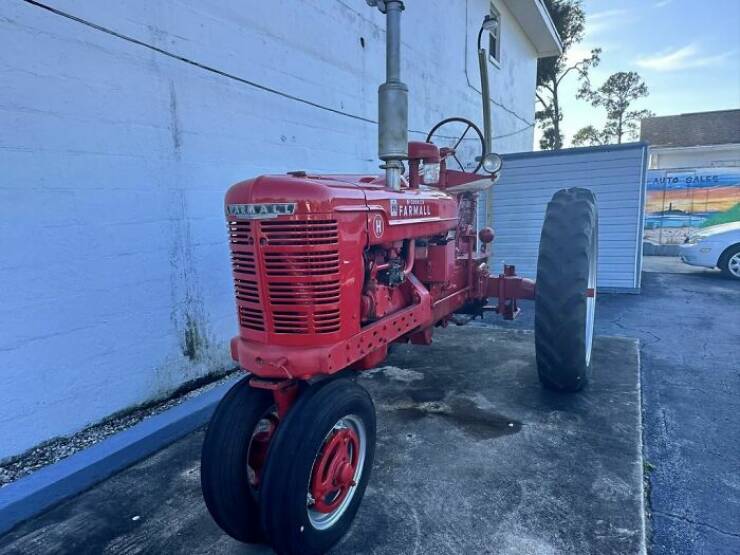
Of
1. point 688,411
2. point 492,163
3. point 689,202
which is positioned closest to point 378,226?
point 492,163

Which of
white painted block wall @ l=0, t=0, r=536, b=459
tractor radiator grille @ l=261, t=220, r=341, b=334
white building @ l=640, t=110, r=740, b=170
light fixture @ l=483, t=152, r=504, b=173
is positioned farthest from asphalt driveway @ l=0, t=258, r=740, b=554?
white building @ l=640, t=110, r=740, b=170

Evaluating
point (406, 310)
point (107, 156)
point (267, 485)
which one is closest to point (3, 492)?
point (267, 485)

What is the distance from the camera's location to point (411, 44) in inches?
258

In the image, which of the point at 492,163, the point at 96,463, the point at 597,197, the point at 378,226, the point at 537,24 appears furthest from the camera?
the point at 537,24

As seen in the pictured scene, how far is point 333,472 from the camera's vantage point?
1.91 m

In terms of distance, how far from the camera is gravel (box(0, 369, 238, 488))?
2.45 m

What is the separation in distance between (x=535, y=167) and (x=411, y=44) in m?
2.88

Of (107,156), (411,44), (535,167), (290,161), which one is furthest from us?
(535,167)

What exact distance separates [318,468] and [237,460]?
0.33m

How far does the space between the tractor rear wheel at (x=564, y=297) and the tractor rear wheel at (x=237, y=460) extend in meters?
1.92

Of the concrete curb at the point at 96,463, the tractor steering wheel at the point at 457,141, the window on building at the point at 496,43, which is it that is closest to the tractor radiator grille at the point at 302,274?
the concrete curb at the point at 96,463

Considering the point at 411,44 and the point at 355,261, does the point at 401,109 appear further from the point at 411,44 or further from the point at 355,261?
the point at 411,44

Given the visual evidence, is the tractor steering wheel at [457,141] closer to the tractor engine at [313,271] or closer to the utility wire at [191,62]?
the utility wire at [191,62]

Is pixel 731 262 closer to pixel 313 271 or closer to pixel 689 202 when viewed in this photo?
pixel 689 202
